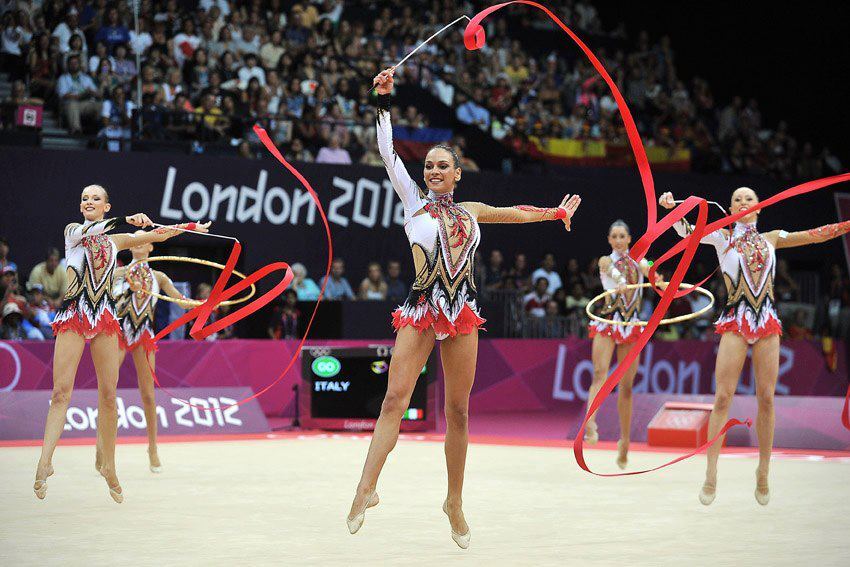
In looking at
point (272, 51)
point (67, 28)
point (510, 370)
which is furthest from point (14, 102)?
point (510, 370)

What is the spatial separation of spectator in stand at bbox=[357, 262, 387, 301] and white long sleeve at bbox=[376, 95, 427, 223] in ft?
33.4

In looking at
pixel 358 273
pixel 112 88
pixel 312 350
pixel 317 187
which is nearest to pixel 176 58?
pixel 112 88

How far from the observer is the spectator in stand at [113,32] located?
Answer: 16.0 m

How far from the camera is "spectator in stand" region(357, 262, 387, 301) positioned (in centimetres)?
1611

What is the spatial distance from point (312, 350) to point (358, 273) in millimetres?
3858

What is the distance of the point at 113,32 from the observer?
1602 centimetres

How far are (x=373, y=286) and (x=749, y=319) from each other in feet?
29.2

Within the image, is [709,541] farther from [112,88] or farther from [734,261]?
[112,88]

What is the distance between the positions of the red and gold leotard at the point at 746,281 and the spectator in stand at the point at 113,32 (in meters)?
10.5

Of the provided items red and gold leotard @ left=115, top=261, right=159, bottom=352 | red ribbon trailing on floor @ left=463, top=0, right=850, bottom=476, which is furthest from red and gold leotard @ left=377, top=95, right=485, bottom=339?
red and gold leotard @ left=115, top=261, right=159, bottom=352

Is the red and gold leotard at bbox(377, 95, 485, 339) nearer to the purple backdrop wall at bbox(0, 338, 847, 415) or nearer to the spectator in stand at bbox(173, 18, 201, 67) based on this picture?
the purple backdrop wall at bbox(0, 338, 847, 415)

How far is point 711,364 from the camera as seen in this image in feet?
58.3

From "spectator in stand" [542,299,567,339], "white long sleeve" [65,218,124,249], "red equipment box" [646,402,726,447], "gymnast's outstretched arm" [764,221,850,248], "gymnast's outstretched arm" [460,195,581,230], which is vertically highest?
"gymnast's outstretched arm" [460,195,581,230]

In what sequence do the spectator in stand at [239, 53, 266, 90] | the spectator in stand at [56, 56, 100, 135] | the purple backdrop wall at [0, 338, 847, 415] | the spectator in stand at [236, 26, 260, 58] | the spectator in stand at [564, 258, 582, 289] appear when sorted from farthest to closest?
the spectator in stand at [564, 258, 582, 289], the spectator in stand at [236, 26, 260, 58], the spectator in stand at [239, 53, 266, 90], the spectator in stand at [56, 56, 100, 135], the purple backdrop wall at [0, 338, 847, 415]
